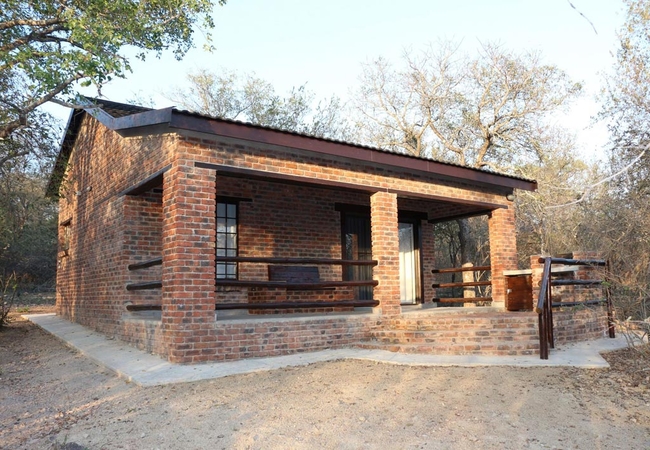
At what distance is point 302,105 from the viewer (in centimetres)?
2517

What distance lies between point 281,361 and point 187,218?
225 cm

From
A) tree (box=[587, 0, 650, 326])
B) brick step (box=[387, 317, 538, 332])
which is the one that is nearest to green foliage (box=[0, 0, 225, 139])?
brick step (box=[387, 317, 538, 332])

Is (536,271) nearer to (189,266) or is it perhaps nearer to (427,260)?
(427,260)

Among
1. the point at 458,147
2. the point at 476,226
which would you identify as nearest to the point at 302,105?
the point at 458,147

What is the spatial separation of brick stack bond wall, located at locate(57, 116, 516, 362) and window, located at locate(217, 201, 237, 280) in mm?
233

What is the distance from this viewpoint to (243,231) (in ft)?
32.5

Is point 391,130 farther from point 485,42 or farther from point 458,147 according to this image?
point 485,42

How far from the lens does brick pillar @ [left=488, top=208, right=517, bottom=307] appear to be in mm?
10461

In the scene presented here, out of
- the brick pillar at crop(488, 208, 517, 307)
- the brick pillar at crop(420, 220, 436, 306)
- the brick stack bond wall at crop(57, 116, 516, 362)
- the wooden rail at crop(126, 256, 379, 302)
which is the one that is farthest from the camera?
the brick pillar at crop(420, 220, 436, 306)

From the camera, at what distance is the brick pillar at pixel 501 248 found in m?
10.5

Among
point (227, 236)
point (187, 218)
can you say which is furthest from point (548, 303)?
point (227, 236)

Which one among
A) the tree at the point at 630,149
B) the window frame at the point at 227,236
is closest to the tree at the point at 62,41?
the window frame at the point at 227,236

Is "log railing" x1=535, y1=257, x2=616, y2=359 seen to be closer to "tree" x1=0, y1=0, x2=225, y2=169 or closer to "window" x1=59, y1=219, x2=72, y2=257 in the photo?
"tree" x1=0, y1=0, x2=225, y2=169

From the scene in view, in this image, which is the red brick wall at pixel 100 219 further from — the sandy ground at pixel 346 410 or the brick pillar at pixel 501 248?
the brick pillar at pixel 501 248
